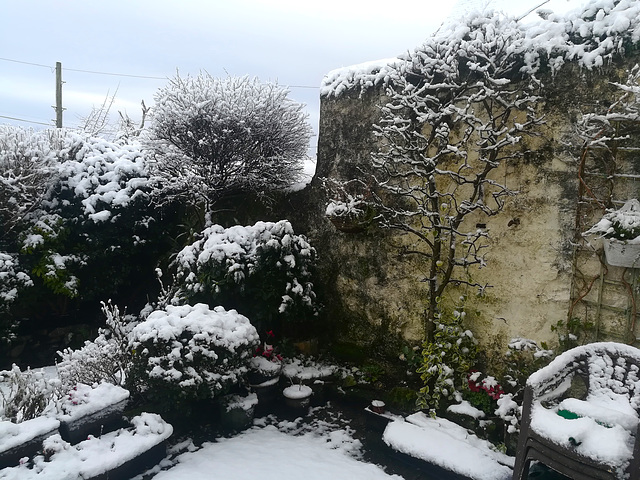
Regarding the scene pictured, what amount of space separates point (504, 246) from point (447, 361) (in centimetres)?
113

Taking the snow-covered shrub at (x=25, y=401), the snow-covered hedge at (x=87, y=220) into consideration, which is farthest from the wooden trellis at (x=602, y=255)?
the snow-covered hedge at (x=87, y=220)

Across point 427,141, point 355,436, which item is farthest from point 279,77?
point 355,436

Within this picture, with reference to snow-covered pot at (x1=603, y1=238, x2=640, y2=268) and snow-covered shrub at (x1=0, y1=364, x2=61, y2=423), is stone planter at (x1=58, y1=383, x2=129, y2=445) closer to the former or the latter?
snow-covered shrub at (x1=0, y1=364, x2=61, y2=423)

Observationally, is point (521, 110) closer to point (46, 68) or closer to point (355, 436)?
point (355, 436)

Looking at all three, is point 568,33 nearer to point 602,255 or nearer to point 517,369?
point 602,255

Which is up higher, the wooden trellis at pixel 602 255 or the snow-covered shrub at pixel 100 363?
the wooden trellis at pixel 602 255

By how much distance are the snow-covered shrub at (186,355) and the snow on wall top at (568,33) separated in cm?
280

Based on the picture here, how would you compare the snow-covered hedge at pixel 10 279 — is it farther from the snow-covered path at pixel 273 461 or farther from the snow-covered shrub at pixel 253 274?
the snow-covered path at pixel 273 461

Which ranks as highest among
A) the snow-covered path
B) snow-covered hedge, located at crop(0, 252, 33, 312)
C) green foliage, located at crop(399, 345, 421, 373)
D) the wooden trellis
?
A: the wooden trellis

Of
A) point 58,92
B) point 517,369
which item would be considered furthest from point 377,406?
point 58,92

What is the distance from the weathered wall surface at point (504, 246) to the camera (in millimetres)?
3279

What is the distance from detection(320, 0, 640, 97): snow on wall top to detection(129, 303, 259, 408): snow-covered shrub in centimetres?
280

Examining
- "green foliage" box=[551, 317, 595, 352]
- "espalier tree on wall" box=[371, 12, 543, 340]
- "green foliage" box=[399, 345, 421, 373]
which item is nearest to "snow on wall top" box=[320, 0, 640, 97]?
"espalier tree on wall" box=[371, 12, 543, 340]

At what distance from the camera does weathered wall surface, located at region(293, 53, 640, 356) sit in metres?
3.28
